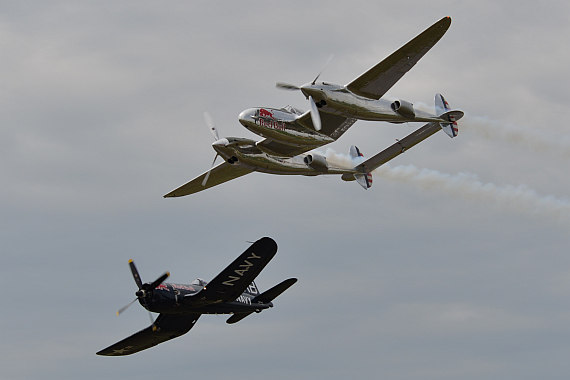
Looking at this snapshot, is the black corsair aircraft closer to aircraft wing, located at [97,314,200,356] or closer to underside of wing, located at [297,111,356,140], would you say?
aircraft wing, located at [97,314,200,356]

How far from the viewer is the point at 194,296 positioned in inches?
2355

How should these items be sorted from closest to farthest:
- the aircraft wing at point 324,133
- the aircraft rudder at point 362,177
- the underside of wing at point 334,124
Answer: the aircraft wing at point 324,133, the underside of wing at point 334,124, the aircraft rudder at point 362,177

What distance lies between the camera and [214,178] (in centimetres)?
6994

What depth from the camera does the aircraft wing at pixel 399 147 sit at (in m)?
65.4

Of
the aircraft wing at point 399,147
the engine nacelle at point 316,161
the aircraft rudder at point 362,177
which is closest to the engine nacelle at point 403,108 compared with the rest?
the aircraft wing at point 399,147

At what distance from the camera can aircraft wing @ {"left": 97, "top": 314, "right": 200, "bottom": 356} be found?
212 ft

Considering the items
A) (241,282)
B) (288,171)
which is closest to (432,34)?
(288,171)

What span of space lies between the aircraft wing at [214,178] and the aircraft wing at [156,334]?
10.2 m

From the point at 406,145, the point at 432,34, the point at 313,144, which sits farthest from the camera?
the point at 406,145

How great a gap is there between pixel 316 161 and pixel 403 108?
23.9 ft

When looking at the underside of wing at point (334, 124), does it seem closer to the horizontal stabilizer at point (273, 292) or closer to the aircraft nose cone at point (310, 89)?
the aircraft nose cone at point (310, 89)

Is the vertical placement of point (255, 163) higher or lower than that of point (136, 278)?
higher

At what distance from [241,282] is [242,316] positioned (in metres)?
5.22

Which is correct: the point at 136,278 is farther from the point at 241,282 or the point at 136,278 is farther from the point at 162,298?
the point at 241,282
